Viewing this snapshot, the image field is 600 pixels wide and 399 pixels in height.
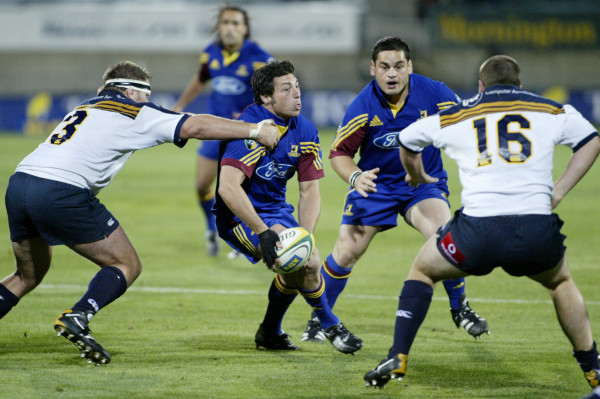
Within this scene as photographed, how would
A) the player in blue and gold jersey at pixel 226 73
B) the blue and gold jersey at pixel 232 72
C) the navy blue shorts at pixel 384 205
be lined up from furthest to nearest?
1. the blue and gold jersey at pixel 232 72
2. the player in blue and gold jersey at pixel 226 73
3. the navy blue shorts at pixel 384 205

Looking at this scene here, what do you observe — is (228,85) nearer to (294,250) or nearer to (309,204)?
(309,204)

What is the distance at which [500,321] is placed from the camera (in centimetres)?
684

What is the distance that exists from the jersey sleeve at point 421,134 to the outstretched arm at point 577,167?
0.69 m

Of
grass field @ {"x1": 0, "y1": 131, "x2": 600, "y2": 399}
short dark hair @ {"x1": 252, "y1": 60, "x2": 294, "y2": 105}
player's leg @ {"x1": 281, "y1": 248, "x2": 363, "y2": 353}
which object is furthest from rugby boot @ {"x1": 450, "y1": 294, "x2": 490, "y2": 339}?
short dark hair @ {"x1": 252, "y1": 60, "x2": 294, "y2": 105}

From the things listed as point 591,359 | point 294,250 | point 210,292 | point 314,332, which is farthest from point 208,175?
point 591,359

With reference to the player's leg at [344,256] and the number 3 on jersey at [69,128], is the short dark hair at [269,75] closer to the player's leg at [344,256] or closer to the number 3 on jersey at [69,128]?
the number 3 on jersey at [69,128]

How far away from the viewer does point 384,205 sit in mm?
6477

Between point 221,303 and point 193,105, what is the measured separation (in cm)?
2162

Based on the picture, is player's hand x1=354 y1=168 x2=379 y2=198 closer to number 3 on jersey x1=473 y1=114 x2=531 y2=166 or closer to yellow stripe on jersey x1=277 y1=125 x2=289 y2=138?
yellow stripe on jersey x1=277 y1=125 x2=289 y2=138

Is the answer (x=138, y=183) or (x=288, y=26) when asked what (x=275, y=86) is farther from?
(x=288, y=26)

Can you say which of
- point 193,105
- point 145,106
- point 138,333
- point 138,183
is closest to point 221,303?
point 138,333

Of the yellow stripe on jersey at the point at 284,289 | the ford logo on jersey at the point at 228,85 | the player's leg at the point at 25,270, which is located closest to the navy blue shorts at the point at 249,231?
the yellow stripe on jersey at the point at 284,289

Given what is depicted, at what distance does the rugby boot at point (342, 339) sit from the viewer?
563 centimetres

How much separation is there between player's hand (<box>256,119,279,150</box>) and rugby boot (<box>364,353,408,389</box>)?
5.15ft
